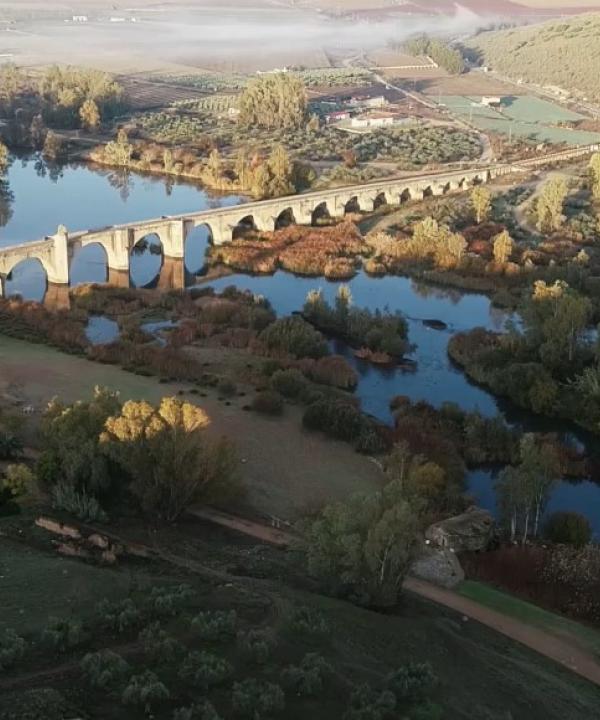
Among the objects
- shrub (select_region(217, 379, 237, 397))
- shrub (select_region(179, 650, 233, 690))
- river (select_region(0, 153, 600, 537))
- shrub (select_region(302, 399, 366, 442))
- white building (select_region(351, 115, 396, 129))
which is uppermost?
shrub (select_region(179, 650, 233, 690))

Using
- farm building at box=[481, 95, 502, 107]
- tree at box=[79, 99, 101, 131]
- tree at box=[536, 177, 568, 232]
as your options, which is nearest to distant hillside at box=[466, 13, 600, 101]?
farm building at box=[481, 95, 502, 107]

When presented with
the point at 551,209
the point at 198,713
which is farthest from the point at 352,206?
the point at 198,713

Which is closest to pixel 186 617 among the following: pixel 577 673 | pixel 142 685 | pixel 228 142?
pixel 142 685

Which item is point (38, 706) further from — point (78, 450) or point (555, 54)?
point (555, 54)

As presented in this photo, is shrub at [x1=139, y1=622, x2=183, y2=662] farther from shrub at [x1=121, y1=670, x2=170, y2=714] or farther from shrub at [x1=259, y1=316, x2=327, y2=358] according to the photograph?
shrub at [x1=259, y1=316, x2=327, y2=358]

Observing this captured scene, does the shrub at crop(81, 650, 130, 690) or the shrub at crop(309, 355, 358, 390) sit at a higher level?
the shrub at crop(81, 650, 130, 690)

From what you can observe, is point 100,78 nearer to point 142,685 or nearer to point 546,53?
point 546,53
